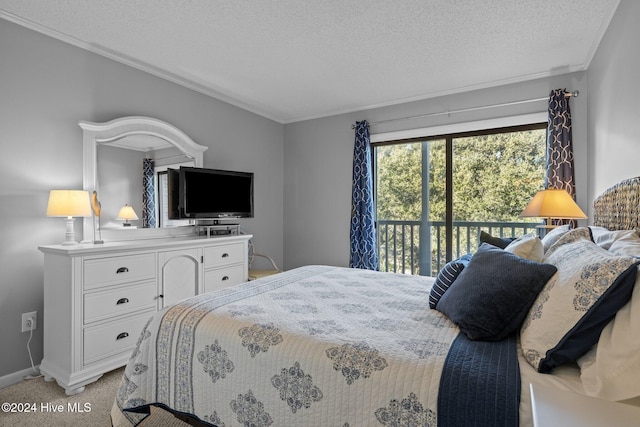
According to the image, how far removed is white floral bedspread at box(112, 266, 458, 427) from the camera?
1083 millimetres

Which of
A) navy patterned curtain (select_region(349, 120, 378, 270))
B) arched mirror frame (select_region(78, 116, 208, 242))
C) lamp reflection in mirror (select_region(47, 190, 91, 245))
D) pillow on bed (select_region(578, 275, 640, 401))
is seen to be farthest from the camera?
navy patterned curtain (select_region(349, 120, 378, 270))

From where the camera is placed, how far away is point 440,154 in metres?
3.86

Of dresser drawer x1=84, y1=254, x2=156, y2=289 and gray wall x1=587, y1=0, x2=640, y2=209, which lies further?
dresser drawer x1=84, y1=254, x2=156, y2=289

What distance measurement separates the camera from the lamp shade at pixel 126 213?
284 cm

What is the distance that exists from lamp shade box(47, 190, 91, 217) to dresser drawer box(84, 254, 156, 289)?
38 cm

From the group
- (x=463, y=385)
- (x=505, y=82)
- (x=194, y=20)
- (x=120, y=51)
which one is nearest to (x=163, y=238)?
(x=120, y=51)

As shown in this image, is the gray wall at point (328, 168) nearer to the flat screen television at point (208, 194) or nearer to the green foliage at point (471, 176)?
the green foliage at point (471, 176)

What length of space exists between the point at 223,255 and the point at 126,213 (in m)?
0.90

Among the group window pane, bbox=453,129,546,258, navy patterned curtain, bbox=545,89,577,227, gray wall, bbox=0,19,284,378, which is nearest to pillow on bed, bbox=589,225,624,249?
navy patterned curtain, bbox=545,89,577,227

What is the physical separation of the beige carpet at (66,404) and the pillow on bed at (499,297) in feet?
5.24

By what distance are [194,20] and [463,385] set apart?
2.60 meters

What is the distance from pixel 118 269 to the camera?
7.72ft

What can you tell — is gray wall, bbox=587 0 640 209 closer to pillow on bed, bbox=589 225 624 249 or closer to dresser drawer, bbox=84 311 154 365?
pillow on bed, bbox=589 225 624 249

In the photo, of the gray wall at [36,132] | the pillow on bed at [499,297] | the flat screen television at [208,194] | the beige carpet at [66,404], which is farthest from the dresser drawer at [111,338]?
the pillow on bed at [499,297]
